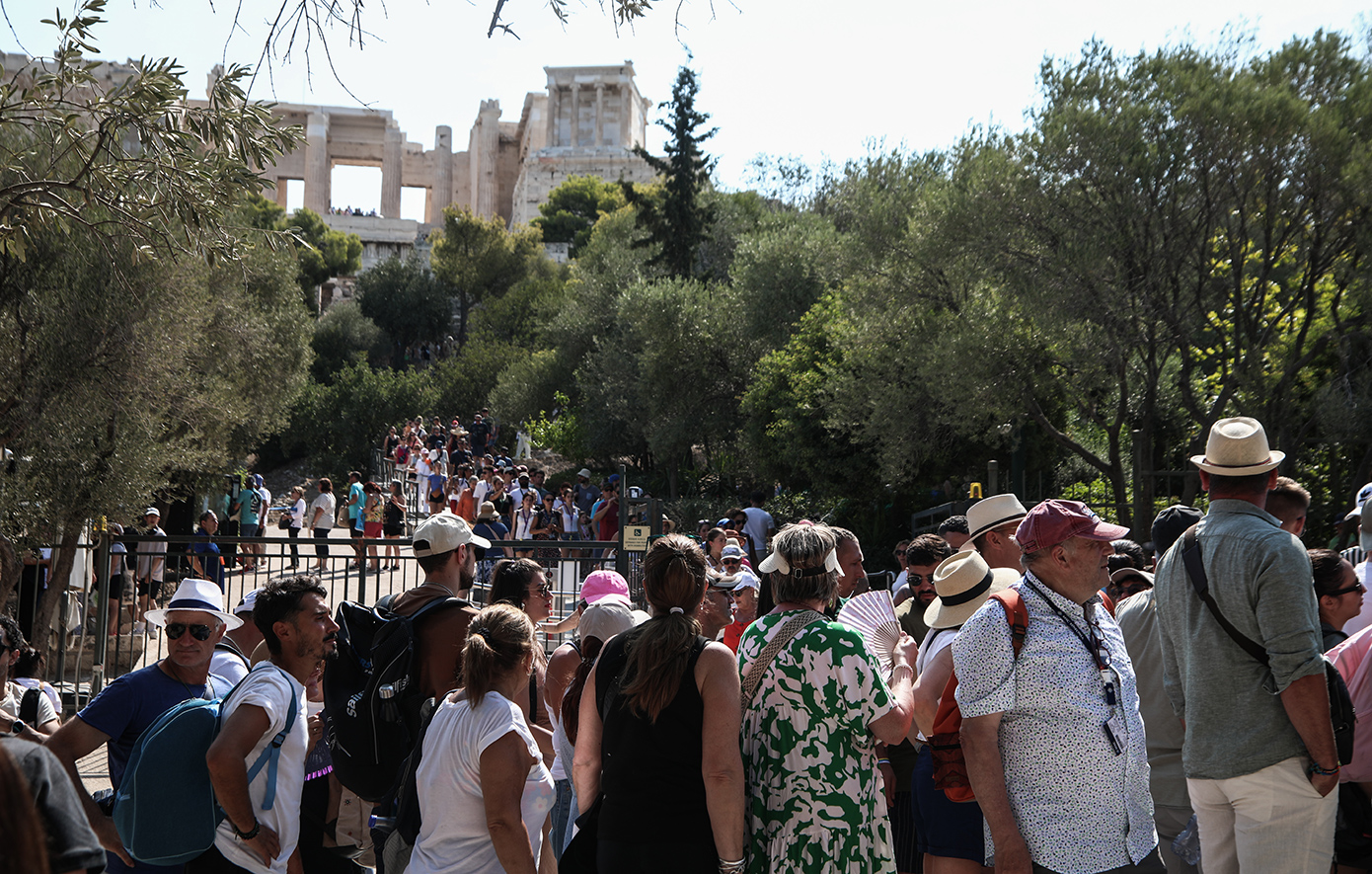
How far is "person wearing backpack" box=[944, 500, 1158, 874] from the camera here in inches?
129

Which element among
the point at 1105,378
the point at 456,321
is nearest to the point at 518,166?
the point at 456,321

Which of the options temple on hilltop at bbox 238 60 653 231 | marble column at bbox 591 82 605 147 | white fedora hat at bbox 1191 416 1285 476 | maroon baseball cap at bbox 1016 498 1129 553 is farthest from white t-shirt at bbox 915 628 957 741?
marble column at bbox 591 82 605 147

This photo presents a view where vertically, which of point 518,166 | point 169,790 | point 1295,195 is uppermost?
point 518,166

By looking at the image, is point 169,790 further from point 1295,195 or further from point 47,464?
point 1295,195

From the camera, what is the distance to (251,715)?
11.7 feet

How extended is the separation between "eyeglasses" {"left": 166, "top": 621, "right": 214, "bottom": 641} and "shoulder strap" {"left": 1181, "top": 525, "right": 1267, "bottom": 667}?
3.51m

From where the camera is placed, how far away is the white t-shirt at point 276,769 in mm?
3617

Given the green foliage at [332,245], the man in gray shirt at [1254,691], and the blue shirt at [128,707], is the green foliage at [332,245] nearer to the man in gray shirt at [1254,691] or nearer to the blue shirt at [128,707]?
the blue shirt at [128,707]

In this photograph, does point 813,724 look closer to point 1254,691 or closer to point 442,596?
point 1254,691

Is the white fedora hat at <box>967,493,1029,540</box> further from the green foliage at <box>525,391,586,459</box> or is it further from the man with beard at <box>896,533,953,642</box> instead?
the green foliage at <box>525,391,586,459</box>

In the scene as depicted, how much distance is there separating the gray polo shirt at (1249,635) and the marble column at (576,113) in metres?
102

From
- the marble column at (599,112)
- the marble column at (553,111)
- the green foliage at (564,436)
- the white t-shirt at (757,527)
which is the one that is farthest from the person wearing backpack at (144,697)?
the marble column at (553,111)

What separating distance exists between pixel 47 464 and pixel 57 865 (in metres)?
11.2

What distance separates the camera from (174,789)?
11.7 feet
